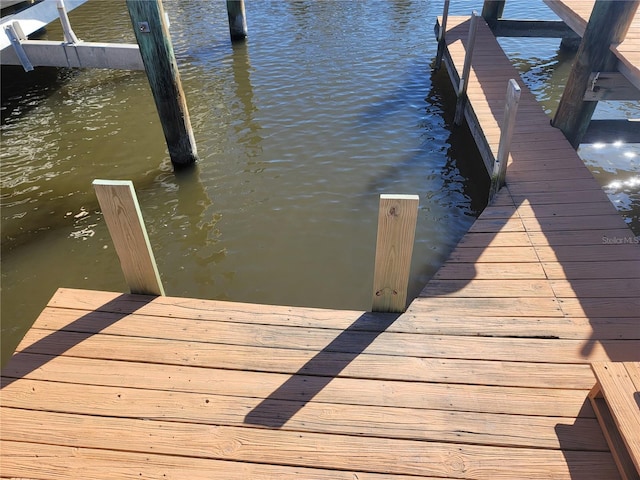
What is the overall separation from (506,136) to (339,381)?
342 centimetres

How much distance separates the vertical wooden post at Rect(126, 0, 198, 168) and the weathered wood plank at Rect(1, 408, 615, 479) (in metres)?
4.64

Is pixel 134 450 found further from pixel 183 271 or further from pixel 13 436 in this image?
pixel 183 271

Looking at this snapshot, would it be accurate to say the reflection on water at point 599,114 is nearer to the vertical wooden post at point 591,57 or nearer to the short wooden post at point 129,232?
the vertical wooden post at point 591,57

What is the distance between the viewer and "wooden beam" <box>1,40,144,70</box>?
30.0 ft

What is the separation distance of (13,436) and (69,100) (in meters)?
8.49

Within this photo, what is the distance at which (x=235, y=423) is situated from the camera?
2910 millimetres

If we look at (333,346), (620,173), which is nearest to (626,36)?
(620,173)

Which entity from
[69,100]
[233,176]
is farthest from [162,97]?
[69,100]

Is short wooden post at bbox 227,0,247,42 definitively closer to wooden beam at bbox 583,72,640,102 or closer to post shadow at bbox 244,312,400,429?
wooden beam at bbox 583,72,640,102

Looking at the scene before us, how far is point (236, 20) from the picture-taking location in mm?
11695

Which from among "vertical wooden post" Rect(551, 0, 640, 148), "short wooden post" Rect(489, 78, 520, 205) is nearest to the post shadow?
"short wooden post" Rect(489, 78, 520, 205)

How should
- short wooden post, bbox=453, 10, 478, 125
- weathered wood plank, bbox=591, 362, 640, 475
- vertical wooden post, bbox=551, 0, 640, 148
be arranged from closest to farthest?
weathered wood plank, bbox=591, 362, 640, 475
vertical wooden post, bbox=551, 0, 640, 148
short wooden post, bbox=453, 10, 478, 125

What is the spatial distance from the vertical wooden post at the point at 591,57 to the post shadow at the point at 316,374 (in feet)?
14.3

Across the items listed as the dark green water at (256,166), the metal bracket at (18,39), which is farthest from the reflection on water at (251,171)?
the metal bracket at (18,39)
